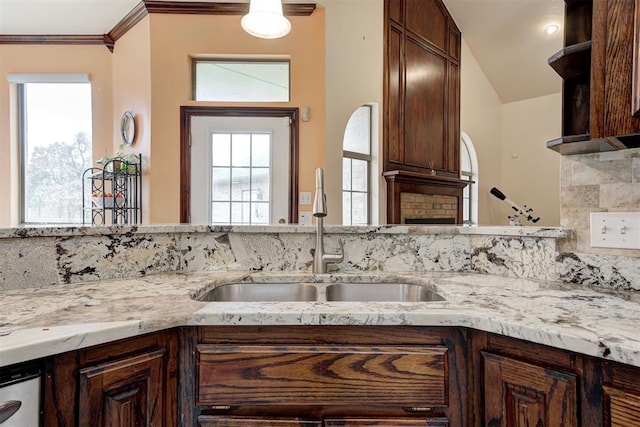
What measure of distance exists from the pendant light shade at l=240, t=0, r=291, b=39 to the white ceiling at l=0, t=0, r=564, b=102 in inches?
46.5

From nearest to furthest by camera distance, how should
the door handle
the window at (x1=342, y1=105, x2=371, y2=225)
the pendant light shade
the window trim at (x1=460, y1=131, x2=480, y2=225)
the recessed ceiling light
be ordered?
1. the door handle
2. the pendant light shade
3. the window at (x1=342, y1=105, x2=371, y2=225)
4. the recessed ceiling light
5. the window trim at (x1=460, y1=131, x2=480, y2=225)

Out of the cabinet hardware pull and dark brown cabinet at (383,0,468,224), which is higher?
dark brown cabinet at (383,0,468,224)

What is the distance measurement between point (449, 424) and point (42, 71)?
195 inches

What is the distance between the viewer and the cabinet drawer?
0.75m

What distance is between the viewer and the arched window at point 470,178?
213 inches

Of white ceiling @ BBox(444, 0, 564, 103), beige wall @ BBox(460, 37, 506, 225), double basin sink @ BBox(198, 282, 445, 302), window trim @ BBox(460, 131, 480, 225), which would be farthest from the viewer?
window trim @ BBox(460, 131, 480, 225)

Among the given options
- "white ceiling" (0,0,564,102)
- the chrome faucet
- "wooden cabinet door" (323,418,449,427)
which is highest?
"white ceiling" (0,0,564,102)

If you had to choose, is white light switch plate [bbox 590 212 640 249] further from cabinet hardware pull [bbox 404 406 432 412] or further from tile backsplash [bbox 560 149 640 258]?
cabinet hardware pull [bbox 404 406 432 412]

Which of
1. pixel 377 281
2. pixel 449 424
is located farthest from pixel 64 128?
pixel 449 424

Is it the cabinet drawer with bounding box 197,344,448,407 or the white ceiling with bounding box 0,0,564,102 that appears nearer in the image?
the cabinet drawer with bounding box 197,344,448,407

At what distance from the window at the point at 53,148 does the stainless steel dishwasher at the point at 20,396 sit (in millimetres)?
3946

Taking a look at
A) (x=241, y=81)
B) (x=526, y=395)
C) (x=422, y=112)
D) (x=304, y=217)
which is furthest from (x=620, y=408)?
(x=422, y=112)

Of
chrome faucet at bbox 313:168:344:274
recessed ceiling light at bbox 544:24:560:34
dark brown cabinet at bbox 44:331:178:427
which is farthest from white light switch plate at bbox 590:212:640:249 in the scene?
recessed ceiling light at bbox 544:24:560:34

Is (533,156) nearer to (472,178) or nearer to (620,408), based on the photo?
(472,178)
